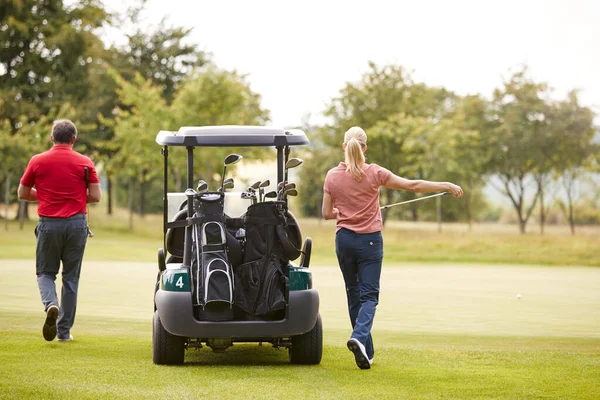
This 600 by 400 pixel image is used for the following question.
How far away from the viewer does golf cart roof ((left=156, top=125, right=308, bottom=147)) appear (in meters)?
7.68

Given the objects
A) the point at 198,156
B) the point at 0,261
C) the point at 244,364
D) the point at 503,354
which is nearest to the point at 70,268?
the point at 244,364

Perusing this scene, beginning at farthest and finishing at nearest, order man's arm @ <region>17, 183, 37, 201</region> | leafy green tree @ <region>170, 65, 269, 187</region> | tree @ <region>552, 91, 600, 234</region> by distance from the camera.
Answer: tree @ <region>552, 91, 600, 234</region>
leafy green tree @ <region>170, 65, 269, 187</region>
man's arm @ <region>17, 183, 37, 201</region>

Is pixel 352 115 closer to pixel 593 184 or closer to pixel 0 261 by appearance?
pixel 593 184

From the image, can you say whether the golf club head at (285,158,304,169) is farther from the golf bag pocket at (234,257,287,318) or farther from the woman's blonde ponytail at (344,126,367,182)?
the golf bag pocket at (234,257,287,318)

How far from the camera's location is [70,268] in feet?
28.7

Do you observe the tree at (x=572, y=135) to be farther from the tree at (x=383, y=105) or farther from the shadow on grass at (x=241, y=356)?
the shadow on grass at (x=241, y=356)

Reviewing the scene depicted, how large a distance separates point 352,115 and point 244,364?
136ft

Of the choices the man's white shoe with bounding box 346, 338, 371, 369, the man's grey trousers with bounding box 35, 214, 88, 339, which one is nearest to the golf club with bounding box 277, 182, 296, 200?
the man's white shoe with bounding box 346, 338, 371, 369

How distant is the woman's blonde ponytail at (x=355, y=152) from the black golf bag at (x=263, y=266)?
0.69 metres

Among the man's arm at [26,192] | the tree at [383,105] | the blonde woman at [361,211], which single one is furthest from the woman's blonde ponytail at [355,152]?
the tree at [383,105]

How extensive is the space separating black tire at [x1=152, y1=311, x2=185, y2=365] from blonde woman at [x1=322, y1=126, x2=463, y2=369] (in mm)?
1358

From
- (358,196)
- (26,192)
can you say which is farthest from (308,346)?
(26,192)

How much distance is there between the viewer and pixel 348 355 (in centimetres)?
825

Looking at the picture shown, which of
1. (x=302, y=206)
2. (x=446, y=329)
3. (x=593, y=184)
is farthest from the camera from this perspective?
(x=302, y=206)
